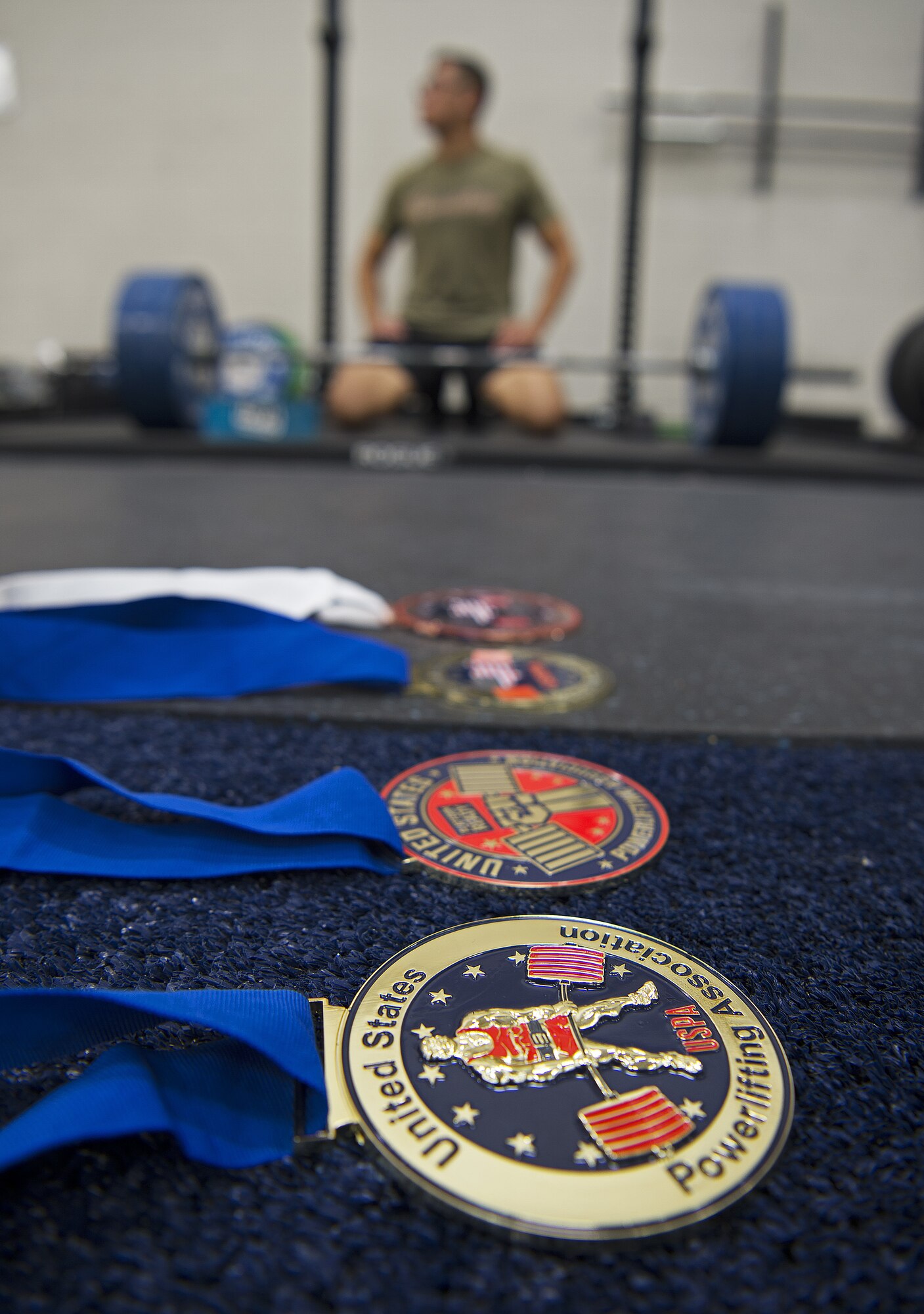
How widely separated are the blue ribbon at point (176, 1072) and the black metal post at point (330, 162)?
422 centimetres

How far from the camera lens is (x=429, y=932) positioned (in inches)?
23.6

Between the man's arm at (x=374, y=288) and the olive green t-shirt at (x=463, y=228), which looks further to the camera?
the man's arm at (x=374, y=288)

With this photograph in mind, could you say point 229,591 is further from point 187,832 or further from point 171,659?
point 187,832

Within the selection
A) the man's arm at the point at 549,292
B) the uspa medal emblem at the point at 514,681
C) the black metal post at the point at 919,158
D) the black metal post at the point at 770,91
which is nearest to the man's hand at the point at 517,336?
the man's arm at the point at 549,292

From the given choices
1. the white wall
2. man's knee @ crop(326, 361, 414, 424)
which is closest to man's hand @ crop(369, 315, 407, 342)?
man's knee @ crop(326, 361, 414, 424)

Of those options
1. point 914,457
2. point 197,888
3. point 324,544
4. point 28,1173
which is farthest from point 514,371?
point 28,1173

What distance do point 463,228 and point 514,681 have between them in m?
3.84

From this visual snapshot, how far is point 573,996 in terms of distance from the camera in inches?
20.4

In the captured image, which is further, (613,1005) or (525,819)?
(525,819)

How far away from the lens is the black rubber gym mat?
0.37 meters

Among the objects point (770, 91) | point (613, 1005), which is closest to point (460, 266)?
point (770, 91)

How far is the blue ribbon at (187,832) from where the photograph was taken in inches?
26.2

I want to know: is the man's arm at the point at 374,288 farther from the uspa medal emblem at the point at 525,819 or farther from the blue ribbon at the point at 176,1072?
the blue ribbon at the point at 176,1072

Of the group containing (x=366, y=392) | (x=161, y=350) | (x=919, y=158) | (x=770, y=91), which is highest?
(x=770, y=91)
